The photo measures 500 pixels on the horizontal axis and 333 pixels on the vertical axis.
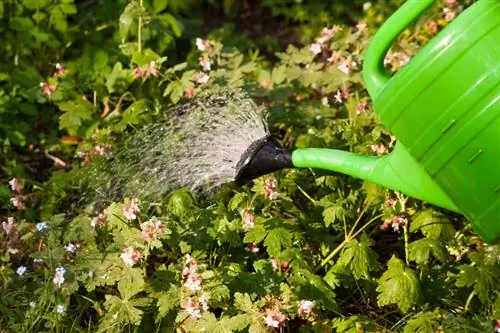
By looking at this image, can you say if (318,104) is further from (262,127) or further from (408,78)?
(408,78)

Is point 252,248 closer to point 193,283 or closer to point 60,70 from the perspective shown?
point 193,283

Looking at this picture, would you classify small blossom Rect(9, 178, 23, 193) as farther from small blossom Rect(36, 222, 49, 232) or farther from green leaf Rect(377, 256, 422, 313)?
green leaf Rect(377, 256, 422, 313)

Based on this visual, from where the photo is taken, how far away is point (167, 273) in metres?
2.43

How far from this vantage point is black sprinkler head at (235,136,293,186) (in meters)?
2.52

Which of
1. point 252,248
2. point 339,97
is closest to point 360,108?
point 339,97

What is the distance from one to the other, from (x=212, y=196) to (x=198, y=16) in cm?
174

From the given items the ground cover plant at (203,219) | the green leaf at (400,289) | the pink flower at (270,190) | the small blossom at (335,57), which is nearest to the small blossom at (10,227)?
the ground cover plant at (203,219)

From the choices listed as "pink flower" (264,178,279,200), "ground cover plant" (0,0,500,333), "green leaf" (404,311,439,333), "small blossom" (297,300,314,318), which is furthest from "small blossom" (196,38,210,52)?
"green leaf" (404,311,439,333)

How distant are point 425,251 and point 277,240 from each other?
0.39 metres

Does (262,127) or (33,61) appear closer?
(262,127)

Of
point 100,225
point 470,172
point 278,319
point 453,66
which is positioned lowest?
point 100,225

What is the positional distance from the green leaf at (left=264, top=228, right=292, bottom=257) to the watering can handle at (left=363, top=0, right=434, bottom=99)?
439 mm

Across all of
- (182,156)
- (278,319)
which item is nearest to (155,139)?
(182,156)

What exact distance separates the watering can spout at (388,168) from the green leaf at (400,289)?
20 cm
